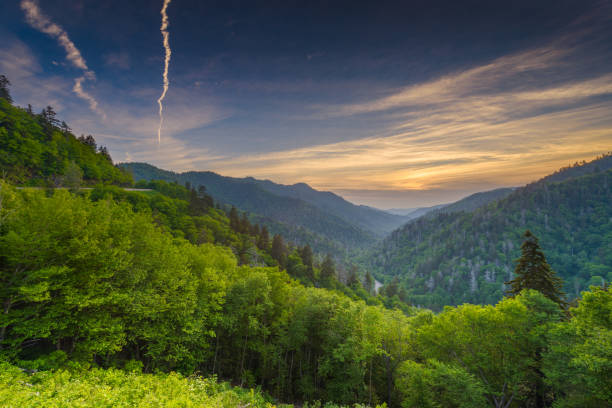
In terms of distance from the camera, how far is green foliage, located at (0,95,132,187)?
50.0 m

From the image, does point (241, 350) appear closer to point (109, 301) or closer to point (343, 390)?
point (343, 390)

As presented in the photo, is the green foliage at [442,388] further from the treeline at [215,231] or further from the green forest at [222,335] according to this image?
the treeline at [215,231]

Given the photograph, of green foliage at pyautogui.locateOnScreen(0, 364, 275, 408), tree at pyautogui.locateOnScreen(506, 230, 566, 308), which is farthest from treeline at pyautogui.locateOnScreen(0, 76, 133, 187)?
tree at pyautogui.locateOnScreen(506, 230, 566, 308)

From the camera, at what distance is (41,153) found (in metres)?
56.3

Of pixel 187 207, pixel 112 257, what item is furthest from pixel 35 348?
pixel 187 207

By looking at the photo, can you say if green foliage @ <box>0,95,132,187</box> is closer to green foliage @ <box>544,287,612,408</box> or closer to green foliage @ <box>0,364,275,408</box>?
green foliage @ <box>0,364,275,408</box>

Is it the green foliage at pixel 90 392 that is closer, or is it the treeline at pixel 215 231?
the green foliage at pixel 90 392

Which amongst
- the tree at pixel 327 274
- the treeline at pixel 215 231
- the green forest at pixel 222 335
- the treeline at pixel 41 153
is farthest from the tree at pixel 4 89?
the tree at pixel 327 274

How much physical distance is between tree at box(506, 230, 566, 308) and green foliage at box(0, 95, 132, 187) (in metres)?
78.2

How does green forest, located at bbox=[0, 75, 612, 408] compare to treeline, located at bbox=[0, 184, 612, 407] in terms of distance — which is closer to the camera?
green forest, located at bbox=[0, 75, 612, 408]

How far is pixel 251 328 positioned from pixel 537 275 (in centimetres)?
3036

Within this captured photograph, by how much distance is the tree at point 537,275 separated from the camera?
23.9 m

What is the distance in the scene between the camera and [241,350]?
2758 centimetres

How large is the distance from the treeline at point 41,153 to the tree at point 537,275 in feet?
252
